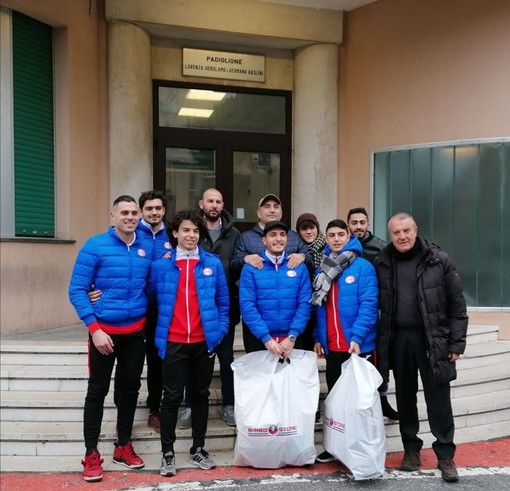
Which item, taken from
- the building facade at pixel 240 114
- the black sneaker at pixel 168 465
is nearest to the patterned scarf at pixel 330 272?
the black sneaker at pixel 168 465

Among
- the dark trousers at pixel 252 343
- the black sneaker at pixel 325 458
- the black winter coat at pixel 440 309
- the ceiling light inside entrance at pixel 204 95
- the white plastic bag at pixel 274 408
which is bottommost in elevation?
the black sneaker at pixel 325 458

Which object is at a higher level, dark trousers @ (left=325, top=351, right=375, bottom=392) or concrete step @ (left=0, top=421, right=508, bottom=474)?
dark trousers @ (left=325, top=351, right=375, bottom=392)

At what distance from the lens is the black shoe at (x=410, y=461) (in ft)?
12.5

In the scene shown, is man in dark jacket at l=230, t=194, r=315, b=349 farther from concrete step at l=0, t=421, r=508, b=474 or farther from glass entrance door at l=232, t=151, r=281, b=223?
glass entrance door at l=232, t=151, r=281, b=223

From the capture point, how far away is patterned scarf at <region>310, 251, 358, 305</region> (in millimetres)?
3789

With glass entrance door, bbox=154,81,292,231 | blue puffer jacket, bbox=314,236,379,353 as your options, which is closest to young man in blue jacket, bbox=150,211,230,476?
blue puffer jacket, bbox=314,236,379,353

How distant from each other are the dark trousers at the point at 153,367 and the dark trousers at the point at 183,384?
15.0 inches

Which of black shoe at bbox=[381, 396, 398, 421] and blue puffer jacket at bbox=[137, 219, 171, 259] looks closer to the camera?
blue puffer jacket at bbox=[137, 219, 171, 259]

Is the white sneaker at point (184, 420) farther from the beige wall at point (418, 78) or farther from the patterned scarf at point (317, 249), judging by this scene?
the beige wall at point (418, 78)

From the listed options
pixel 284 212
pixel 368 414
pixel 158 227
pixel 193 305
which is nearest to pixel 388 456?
pixel 368 414

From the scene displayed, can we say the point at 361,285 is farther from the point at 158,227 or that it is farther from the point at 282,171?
the point at 282,171

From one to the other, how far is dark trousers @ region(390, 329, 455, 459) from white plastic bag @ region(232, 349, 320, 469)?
600 millimetres

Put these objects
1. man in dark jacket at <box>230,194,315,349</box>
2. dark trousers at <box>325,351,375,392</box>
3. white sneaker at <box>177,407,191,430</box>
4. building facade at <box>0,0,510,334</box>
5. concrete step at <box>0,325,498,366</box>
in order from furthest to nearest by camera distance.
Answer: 1. building facade at <box>0,0,510,334</box>
2. concrete step at <box>0,325,498,366</box>
3. white sneaker at <box>177,407,191,430</box>
4. man in dark jacket at <box>230,194,315,349</box>
5. dark trousers at <box>325,351,375,392</box>

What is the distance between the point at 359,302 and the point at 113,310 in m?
1.69
